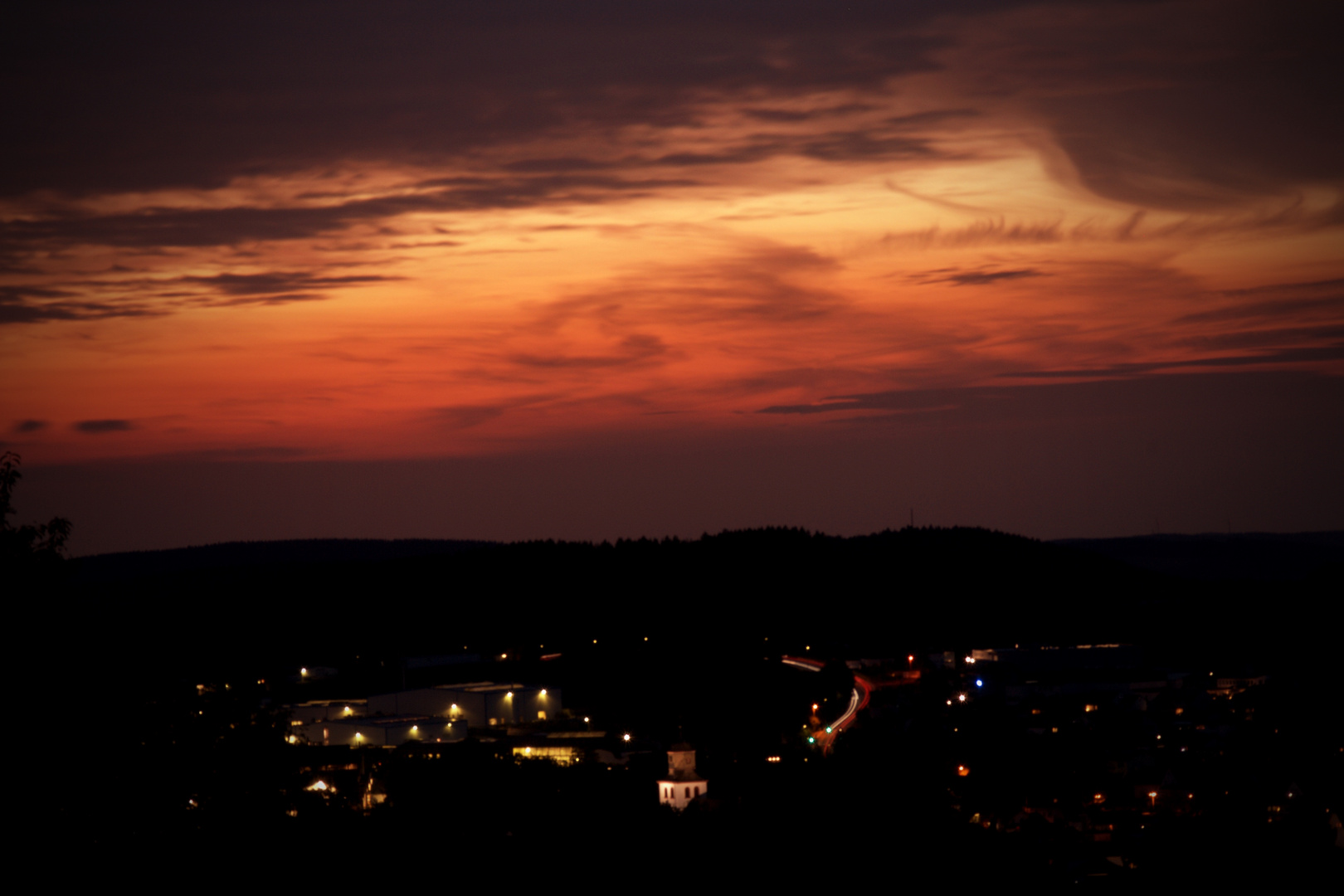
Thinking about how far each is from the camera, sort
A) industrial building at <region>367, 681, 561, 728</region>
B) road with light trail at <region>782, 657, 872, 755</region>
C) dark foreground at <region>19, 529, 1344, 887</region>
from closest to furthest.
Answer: dark foreground at <region>19, 529, 1344, 887</region>, road with light trail at <region>782, 657, 872, 755</region>, industrial building at <region>367, 681, 561, 728</region>

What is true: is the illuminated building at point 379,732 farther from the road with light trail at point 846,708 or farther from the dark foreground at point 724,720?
the road with light trail at point 846,708

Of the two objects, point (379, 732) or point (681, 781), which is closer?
point (681, 781)

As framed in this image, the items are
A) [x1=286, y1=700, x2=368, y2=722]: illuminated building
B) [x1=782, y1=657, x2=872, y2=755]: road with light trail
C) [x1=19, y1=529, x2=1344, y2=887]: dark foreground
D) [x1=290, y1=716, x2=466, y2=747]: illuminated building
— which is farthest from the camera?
[x1=286, y1=700, x2=368, y2=722]: illuminated building

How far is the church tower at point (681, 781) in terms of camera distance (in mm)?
33438

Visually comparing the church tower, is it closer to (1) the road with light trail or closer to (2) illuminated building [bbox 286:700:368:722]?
(1) the road with light trail

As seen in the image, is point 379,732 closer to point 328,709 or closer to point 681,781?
point 328,709

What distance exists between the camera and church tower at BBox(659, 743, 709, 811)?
110 ft

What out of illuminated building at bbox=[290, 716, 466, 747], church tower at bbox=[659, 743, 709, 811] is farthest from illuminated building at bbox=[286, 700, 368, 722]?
church tower at bbox=[659, 743, 709, 811]

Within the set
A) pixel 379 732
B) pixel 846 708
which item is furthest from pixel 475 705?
pixel 846 708

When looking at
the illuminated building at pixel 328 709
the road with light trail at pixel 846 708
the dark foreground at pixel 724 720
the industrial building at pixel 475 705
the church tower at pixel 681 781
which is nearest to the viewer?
the dark foreground at pixel 724 720

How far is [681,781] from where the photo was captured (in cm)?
3400

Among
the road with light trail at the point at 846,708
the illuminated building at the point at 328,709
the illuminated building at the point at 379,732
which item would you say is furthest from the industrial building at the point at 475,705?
the road with light trail at the point at 846,708

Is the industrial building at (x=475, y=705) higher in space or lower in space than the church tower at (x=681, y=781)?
higher

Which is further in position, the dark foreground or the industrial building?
the industrial building
